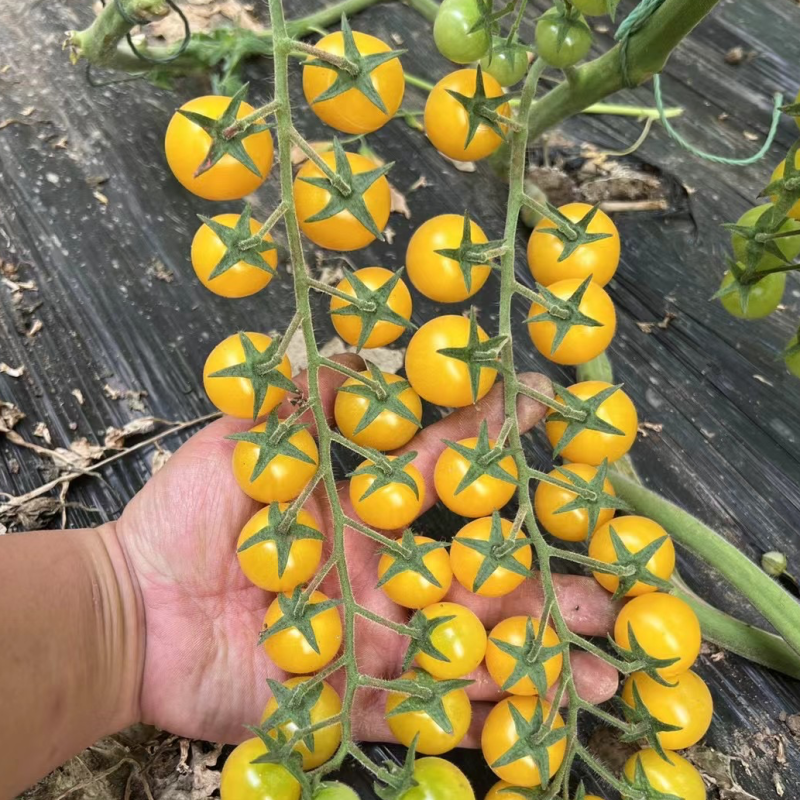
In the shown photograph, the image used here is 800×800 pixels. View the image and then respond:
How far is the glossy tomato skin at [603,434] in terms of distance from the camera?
91 cm

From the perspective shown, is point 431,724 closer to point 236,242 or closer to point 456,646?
point 456,646

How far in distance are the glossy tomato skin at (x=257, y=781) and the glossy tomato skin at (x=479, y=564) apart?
0.30 meters

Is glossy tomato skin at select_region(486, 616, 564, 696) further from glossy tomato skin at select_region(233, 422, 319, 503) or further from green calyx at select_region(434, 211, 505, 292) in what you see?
green calyx at select_region(434, 211, 505, 292)

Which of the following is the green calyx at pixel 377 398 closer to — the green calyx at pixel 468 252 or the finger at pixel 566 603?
the green calyx at pixel 468 252

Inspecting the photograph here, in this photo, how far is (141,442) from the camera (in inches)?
48.3

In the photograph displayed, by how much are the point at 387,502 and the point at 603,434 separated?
0.96 ft

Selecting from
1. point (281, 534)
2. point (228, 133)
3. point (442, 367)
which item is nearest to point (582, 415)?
point (442, 367)

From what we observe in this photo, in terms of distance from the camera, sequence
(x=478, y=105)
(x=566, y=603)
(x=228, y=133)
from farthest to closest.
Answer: (x=566, y=603), (x=478, y=105), (x=228, y=133)

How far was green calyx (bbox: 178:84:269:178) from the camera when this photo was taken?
65 centimetres

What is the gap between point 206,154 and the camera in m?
0.73

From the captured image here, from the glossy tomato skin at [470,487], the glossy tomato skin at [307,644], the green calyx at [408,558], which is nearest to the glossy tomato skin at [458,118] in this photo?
the glossy tomato skin at [470,487]

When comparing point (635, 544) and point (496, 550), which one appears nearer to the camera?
point (496, 550)

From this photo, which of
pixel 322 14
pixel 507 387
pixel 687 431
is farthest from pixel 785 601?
pixel 322 14

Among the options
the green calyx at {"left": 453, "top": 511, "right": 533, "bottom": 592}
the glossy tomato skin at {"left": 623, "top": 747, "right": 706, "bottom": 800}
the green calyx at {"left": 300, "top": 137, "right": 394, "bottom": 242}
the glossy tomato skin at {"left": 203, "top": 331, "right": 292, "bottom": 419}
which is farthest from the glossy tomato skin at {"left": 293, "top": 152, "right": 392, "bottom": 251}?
the glossy tomato skin at {"left": 623, "top": 747, "right": 706, "bottom": 800}
